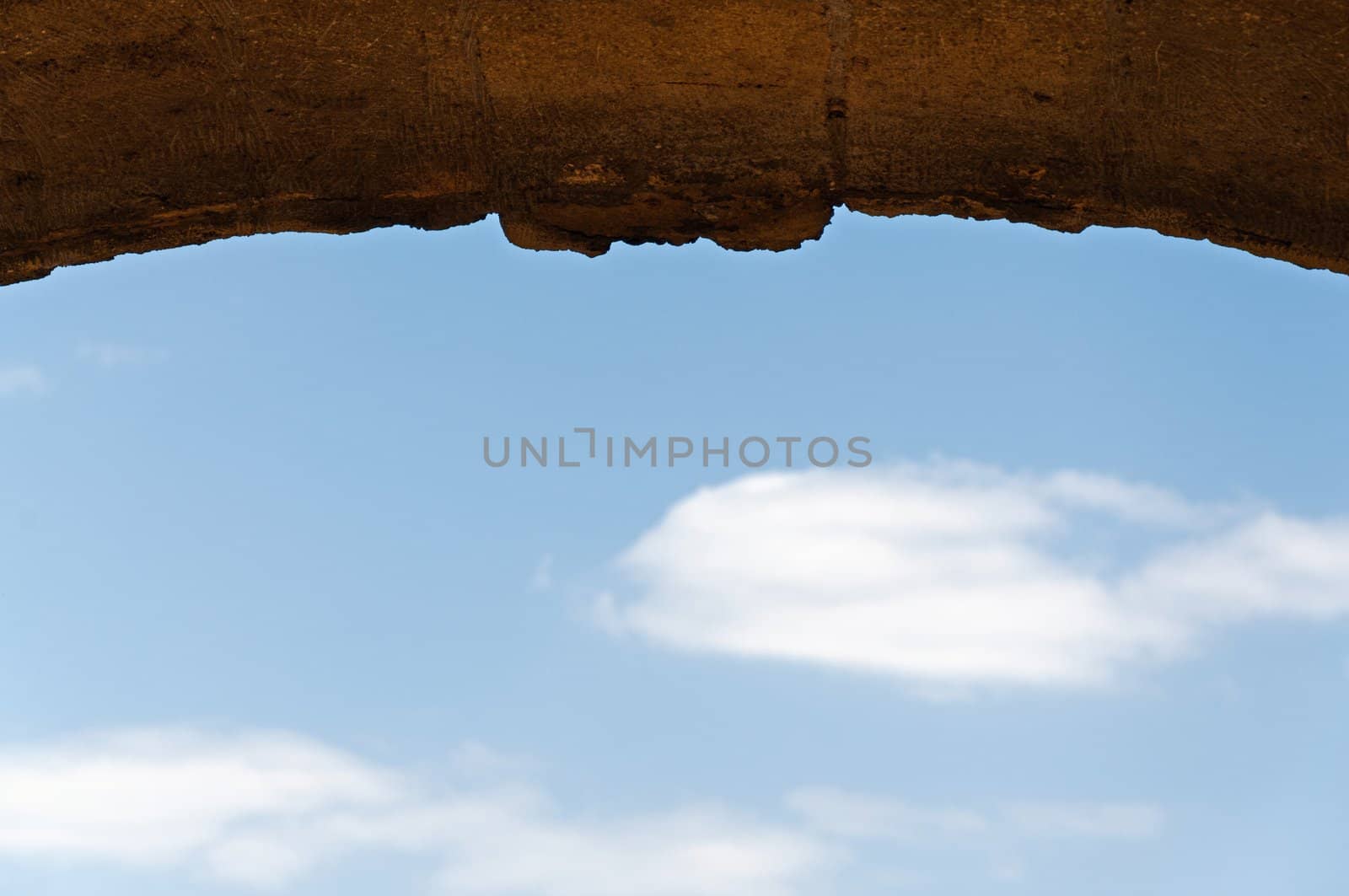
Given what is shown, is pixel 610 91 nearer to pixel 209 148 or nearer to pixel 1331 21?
pixel 209 148

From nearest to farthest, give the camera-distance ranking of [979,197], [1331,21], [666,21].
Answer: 1. [1331,21]
2. [666,21]
3. [979,197]

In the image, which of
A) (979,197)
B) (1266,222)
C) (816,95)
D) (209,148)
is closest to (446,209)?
(209,148)

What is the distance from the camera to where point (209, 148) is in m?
3.08

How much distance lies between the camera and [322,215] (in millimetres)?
3158

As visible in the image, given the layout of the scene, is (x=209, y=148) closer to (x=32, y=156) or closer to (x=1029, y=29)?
(x=32, y=156)

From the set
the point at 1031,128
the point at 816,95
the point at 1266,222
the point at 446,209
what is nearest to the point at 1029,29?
the point at 1031,128

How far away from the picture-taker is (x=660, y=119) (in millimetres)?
3076

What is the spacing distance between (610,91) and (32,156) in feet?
3.93

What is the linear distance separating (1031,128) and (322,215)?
150 cm

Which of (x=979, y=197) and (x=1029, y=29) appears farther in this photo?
(x=979, y=197)

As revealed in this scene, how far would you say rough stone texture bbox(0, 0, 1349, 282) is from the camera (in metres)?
2.87

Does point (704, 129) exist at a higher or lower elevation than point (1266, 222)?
higher

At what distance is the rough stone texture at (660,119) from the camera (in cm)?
287

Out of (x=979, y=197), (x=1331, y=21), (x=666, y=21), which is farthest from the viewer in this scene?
(x=979, y=197)
